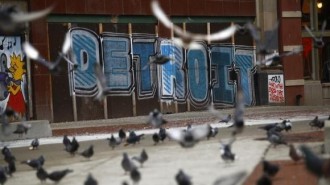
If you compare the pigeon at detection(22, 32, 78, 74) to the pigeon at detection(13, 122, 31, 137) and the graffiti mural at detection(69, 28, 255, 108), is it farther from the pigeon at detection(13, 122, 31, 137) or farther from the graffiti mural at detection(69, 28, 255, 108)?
the graffiti mural at detection(69, 28, 255, 108)

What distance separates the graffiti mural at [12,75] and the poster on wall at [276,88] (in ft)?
35.6

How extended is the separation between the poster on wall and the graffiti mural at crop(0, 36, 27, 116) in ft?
35.6

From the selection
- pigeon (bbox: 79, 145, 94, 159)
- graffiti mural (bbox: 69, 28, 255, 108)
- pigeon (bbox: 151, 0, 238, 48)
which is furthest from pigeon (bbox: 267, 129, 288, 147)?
graffiti mural (bbox: 69, 28, 255, 108)

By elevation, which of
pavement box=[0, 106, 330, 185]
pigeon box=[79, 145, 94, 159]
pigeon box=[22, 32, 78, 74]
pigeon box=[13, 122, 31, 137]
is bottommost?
pavement box=[0, 106, 330, 185]

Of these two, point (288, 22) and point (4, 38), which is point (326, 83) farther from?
point (4, 38)

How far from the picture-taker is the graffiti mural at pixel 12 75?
21.9 meters

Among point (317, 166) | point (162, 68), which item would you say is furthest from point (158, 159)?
point (162, 68)

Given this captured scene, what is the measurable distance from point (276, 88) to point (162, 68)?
5.50 metres

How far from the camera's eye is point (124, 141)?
14617 mm

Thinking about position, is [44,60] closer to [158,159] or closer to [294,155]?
[294,155]

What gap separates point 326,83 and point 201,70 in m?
6.32

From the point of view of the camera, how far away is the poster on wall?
27578 mm

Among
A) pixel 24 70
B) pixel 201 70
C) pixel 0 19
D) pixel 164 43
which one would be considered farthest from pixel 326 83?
pixel 0 19

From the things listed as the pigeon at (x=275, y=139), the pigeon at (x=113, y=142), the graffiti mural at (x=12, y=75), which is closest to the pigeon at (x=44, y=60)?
the pigeon at (x=275, y=139)
